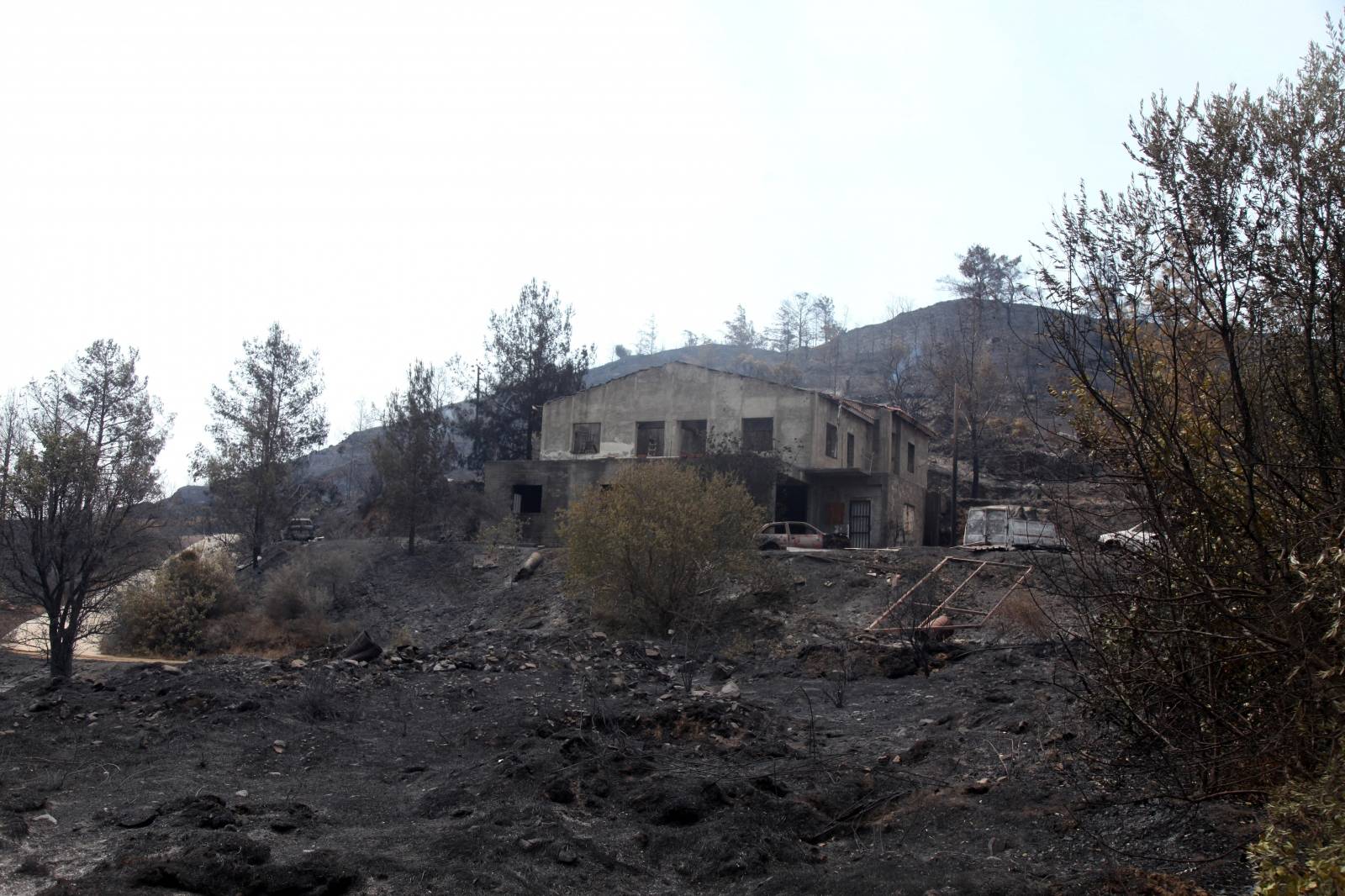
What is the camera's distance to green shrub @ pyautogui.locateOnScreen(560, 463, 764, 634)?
83.8 feet

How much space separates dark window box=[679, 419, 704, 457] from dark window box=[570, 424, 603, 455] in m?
3.73

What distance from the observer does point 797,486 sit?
1647 inches

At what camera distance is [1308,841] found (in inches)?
194

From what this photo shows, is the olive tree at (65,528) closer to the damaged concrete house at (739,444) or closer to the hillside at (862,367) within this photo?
the damaged concrete house at (739,444)

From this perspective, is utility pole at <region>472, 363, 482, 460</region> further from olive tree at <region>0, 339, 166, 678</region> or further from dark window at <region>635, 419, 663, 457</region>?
olive tree at <region>0, 339, 166, 678</region>

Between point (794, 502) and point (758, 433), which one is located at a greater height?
point (758, 433)

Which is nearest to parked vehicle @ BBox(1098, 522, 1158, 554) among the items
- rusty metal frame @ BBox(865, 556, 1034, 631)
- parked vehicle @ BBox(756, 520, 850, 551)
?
rusty metal frame @ BBox(865, 556, 1034, 631)

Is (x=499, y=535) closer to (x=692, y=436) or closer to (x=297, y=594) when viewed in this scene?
(x=297, y=594)

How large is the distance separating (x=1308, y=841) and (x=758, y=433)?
36.1m

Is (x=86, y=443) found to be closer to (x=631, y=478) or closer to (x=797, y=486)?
(x=631, y=478)

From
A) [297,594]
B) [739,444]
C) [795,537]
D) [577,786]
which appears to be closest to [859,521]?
[739,444]

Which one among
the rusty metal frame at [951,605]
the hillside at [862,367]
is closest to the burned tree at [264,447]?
the hillside at [862,367]

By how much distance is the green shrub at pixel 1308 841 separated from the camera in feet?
14.2

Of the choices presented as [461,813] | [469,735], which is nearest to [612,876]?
[461,813]
